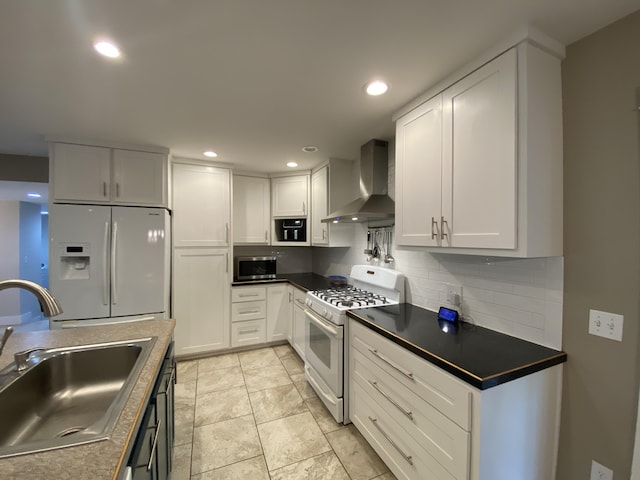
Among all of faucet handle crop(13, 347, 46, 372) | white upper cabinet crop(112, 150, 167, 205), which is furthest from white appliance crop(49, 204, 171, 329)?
faucet handle crop(13, 347, 46, 372)

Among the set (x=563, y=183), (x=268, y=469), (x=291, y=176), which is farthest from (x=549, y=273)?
(x=291, y=176)

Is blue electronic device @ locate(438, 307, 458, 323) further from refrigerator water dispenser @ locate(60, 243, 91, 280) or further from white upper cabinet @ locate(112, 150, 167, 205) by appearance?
refrigerator water dispenser @ locate(60, 243, 91, 280)

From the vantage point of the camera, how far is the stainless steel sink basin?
39.3 inches

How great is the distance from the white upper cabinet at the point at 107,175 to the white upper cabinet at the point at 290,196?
1367 mm

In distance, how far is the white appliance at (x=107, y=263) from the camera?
95.0 inches

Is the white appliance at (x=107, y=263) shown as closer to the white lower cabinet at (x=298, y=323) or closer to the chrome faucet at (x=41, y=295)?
the white lower cabinet at (x=298, y=323)

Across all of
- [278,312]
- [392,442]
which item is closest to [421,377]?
[392,442]

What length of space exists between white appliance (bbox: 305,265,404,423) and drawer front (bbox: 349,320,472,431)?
0.97 feet

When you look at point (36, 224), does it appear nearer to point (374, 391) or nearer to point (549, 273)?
point (374, 391)

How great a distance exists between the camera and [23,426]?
1.08m

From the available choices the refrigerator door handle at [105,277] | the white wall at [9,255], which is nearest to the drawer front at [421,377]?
the refrigerator door handle at [105,277]

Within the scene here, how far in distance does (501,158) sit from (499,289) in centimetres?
79

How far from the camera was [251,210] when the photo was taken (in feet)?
12.0

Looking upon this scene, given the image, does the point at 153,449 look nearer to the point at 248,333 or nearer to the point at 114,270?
the point at 114,270
